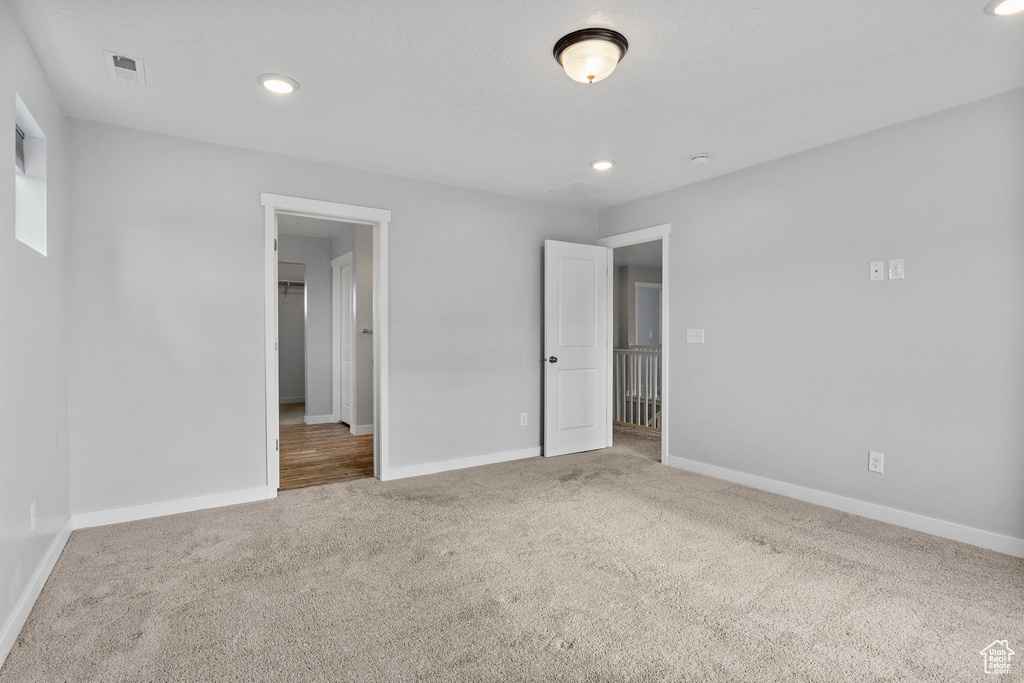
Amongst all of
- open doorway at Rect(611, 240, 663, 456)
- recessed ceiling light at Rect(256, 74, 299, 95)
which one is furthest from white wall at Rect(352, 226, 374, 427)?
recessed ceiling light at Rect(256, 74, 299, 95)

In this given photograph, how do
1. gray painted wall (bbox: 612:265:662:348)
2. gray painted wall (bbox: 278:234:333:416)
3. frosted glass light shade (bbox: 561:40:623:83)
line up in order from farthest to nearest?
1. gray painted wall (bbox: 612:265:662:348)
2. gray painted wall (bbox: 278:234:333:416)
3. frosted glass light shade (bbox: 561:40:623:83)

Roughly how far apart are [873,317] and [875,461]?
0.88 metres

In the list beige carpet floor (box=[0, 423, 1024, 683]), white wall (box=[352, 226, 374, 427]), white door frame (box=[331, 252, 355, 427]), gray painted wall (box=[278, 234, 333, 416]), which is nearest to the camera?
beige carpet floor (box=[0, 423, 1024, 683])

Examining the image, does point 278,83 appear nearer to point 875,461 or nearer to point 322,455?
point 322,455

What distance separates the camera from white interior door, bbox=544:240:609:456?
4859 millimetres

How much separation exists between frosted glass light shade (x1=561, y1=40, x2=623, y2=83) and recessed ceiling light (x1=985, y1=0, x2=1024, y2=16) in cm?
137

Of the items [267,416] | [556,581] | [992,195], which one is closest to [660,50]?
[992,195]

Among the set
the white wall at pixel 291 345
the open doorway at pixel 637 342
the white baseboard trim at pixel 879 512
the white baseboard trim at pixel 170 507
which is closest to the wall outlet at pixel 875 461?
the white baseboard trim at pixel 879 512

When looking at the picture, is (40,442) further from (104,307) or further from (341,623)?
(341,623)

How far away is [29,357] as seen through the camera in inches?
88.7

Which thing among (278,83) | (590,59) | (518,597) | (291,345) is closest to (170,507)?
(518,597)

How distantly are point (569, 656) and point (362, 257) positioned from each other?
190 inches

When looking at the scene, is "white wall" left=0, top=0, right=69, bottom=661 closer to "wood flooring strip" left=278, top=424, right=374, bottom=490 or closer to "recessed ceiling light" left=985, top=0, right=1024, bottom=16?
"wood flooring strip" left=278, top=424, right=374, bottom=490

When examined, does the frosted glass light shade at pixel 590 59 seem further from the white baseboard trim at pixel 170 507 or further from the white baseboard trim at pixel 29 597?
the white baseboard trim at pixel 170 507
